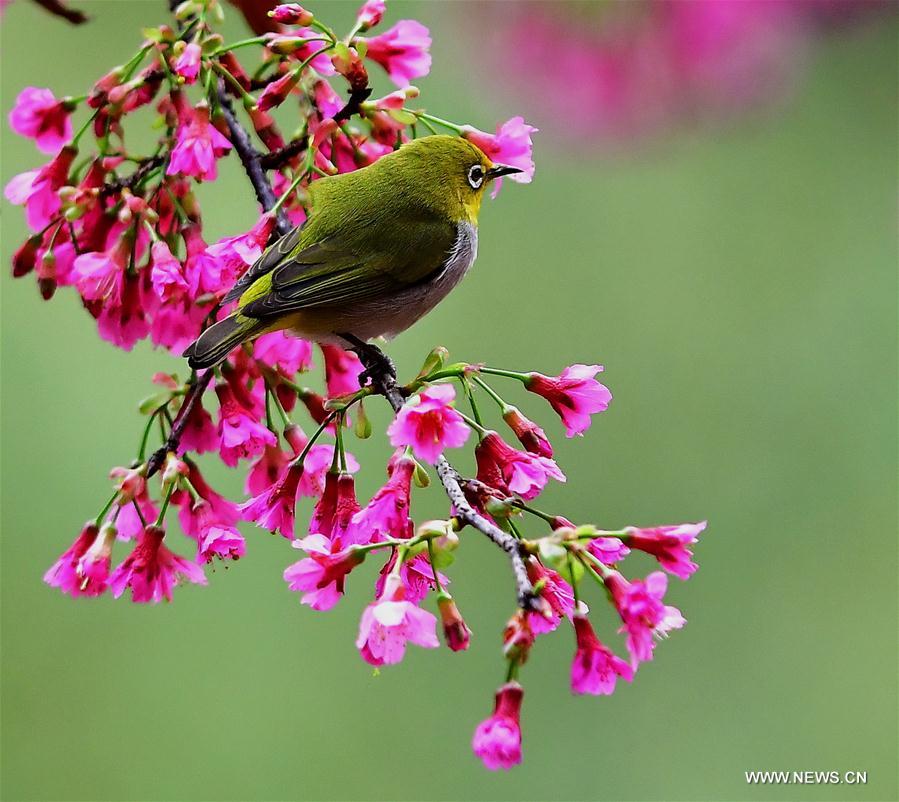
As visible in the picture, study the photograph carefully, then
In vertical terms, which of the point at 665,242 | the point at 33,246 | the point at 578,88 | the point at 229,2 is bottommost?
the point at 33,246

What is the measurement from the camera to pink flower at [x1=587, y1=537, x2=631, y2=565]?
4.85ft

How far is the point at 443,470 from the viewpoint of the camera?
59.0 inches

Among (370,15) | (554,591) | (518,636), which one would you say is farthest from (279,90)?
(518,636)

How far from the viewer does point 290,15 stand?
72.0 inches

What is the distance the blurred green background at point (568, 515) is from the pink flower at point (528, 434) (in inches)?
88.7

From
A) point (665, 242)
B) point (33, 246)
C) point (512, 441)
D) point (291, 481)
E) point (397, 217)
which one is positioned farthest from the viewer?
point (665, 242)

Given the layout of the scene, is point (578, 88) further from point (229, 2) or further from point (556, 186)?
point (229, 2)

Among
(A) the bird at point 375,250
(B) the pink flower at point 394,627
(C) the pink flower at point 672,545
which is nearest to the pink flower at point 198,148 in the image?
(A) the bird at point 375,250

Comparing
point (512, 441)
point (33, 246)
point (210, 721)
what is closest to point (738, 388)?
point (512, 441)

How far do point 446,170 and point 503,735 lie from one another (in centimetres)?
133

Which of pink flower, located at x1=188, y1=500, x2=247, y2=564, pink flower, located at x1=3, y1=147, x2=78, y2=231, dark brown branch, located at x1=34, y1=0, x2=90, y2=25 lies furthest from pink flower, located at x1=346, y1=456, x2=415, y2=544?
dark brown branch, located at x1=34, y1=0, x2=90, y2=25

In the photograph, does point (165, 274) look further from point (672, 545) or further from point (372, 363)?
point (672, 545)

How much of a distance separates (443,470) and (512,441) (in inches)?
68.9

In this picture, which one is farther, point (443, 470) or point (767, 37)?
point (767, 37)
